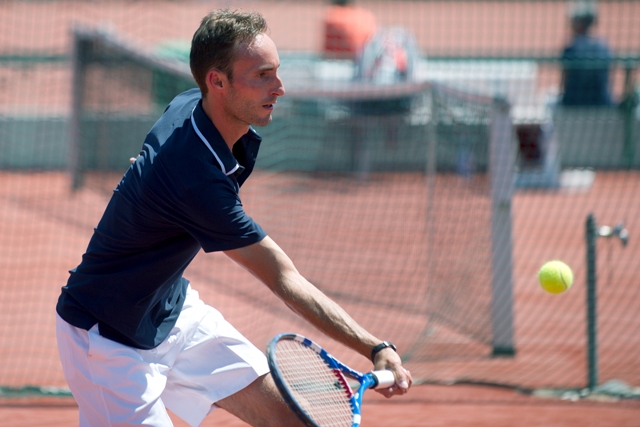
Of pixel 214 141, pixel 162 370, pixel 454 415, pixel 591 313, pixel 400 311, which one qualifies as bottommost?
pixel 400 311

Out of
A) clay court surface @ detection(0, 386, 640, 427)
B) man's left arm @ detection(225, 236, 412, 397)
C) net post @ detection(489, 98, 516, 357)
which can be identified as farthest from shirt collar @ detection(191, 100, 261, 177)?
net post @ detection(489, 98, 516, 357)

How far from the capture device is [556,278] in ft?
14.3

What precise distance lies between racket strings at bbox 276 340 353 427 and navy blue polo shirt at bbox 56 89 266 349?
444 millimetres

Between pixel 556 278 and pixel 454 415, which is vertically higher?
pixel 556 278

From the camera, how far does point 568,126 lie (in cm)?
1286

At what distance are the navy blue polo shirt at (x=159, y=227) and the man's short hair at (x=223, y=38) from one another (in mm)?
180

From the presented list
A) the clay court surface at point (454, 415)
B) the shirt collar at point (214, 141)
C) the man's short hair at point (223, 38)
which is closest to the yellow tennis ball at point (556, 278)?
the clay court surface at point (454, 415)

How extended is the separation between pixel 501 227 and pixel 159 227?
377 centimetres

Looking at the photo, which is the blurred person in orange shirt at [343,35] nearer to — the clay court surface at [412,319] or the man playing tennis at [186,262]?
the clay court surface at [412,319]

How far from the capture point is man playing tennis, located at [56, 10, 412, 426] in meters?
2.77

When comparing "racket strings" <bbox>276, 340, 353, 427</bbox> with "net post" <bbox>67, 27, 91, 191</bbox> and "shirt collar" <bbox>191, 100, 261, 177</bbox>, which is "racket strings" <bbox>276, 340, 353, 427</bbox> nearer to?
"shirt collar" <bbox>191, 100, 261, 177</bbox>

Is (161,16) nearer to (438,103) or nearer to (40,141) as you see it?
(40,141)

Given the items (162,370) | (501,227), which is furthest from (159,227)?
(501,227)

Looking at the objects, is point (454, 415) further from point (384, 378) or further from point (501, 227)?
point (384, 378)
